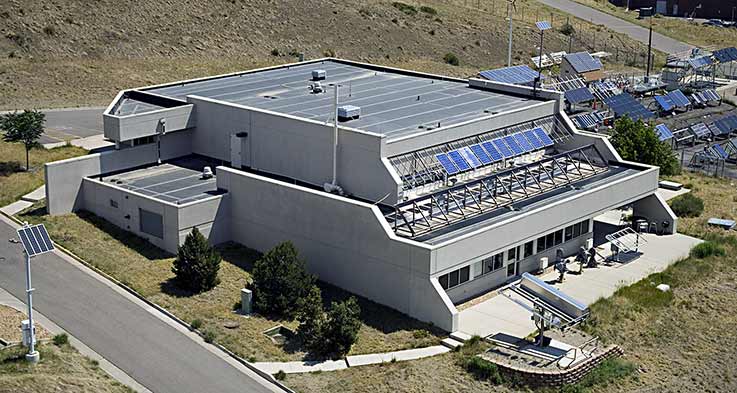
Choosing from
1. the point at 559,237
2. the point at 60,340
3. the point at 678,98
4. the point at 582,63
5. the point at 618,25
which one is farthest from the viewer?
the point at 618,25

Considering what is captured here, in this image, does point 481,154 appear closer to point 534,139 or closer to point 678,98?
point 534,139

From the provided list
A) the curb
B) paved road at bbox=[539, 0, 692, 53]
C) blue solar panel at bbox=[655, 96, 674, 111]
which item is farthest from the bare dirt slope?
the curb

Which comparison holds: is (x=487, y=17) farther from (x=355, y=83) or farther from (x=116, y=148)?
(x=116, y=148)

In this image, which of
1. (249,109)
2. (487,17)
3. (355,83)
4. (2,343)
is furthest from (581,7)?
(2,343)

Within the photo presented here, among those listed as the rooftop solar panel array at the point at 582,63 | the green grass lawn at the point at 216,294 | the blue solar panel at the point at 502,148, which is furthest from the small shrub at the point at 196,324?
the rooftop solar panel array at the point at 582,63

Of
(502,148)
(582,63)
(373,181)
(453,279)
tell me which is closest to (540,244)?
(502,148)

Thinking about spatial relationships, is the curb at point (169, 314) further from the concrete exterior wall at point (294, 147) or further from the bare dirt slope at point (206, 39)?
the bare dirt slope at point (206, 39)
